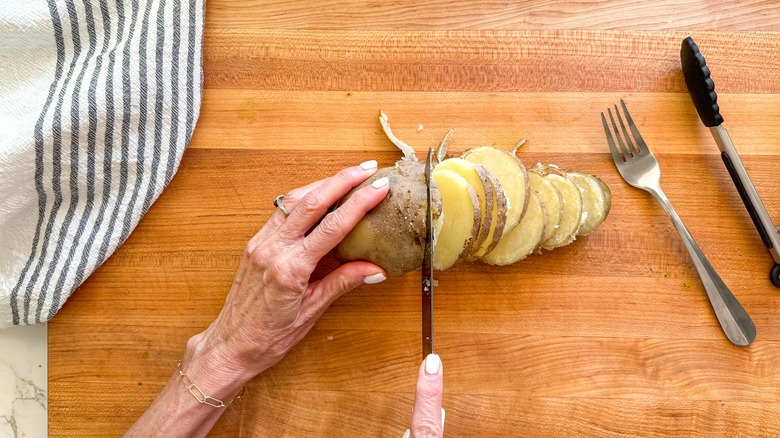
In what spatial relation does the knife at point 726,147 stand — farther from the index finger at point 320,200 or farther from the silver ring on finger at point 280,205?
the silver ring on finger at point 280,205

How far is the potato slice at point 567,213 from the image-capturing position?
159 cm

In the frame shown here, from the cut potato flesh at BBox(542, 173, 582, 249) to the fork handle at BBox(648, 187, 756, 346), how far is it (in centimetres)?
33

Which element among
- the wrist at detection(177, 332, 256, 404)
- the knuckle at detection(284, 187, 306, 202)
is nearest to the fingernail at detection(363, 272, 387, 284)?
the knuckle at detection(284, 187, 306, 202)

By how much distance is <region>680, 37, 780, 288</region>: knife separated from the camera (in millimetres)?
1663

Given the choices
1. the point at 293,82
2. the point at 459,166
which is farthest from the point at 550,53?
the point at 293,82

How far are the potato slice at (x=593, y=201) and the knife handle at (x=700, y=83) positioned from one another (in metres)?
0.40

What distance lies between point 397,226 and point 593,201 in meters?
0.67

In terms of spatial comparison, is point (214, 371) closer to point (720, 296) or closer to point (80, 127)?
point (80, 127)

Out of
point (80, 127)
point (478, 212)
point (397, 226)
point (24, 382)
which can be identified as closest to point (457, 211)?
point (478, 212)

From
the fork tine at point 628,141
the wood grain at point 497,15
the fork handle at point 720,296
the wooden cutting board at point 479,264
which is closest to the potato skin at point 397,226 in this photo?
the wooden cutting board at point 479,264

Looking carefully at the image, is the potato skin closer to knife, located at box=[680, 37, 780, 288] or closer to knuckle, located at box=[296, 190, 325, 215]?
knuckle, located at box=[296, 190, 325, 215]

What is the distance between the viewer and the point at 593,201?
1645mm

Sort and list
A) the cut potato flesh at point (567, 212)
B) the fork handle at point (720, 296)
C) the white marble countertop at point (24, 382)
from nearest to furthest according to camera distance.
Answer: the cut potato flesh at point (567, 212) < the fork handle at point (720, 296) < the white marble countertop at point (24, 382)

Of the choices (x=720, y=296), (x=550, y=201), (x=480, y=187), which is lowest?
(x=720, y=296)
